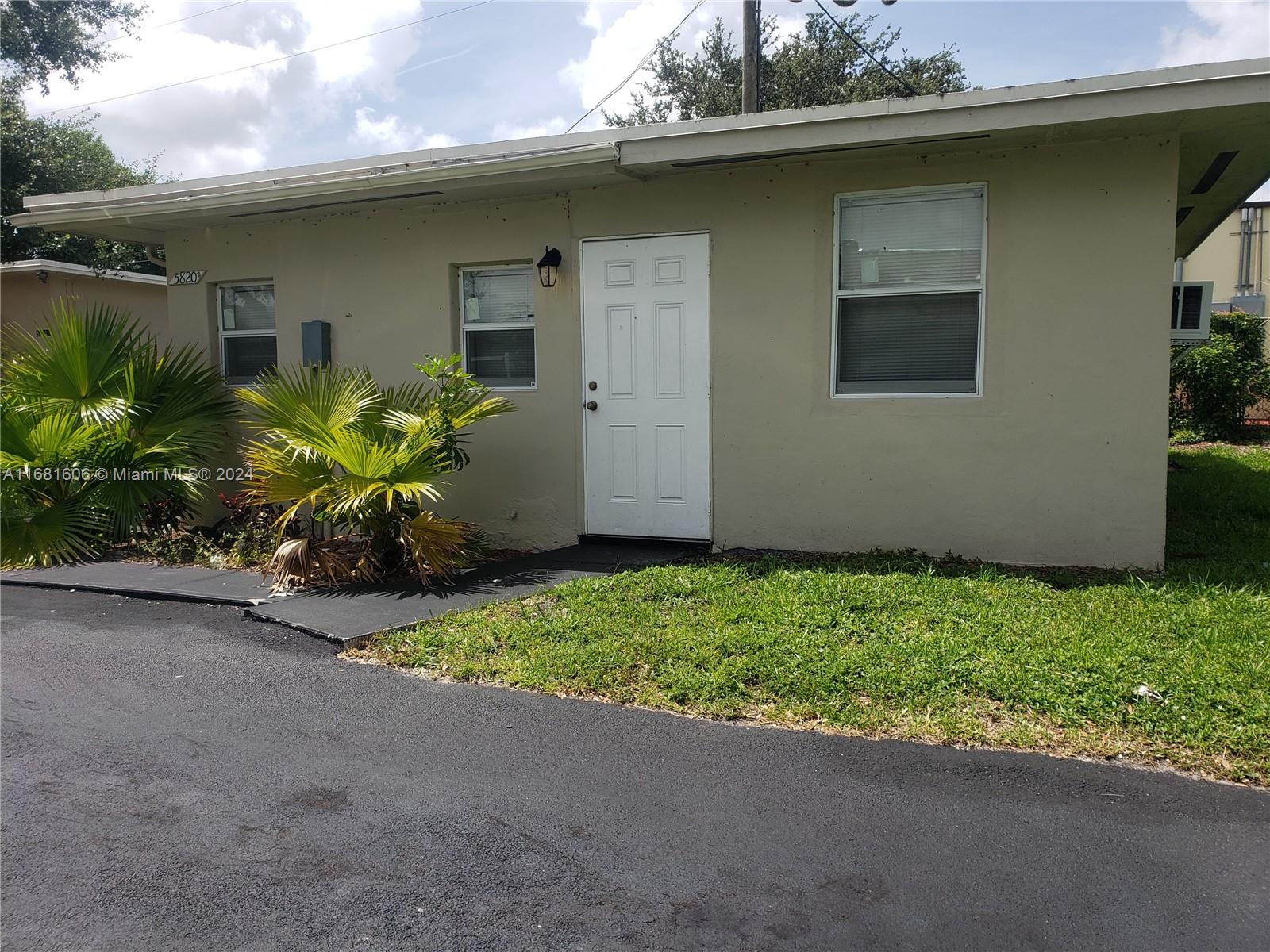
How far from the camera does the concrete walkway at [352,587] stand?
577 centimetres

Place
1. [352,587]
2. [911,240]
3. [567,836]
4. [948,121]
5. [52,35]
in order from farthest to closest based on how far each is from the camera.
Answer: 1. [52,35]
2. [911,240]
3. [352,587]
4. [948,121]
5. [567,836]

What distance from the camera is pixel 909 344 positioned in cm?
678

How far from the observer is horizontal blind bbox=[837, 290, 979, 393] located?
6.66 meters

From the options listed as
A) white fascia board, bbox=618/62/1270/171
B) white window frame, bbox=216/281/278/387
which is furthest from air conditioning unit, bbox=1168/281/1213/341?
white window frame, bbox=216/281/278/387

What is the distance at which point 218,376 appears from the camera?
9.25 meters

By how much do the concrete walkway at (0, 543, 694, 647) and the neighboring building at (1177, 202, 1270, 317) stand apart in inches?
739

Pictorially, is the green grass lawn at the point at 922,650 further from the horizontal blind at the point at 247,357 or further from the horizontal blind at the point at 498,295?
the horizontal blind at the point at 247,357

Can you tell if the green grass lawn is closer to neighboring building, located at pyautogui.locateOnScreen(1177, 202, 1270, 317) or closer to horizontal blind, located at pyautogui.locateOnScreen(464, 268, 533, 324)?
horizontal blind, located at pyautogui.locateOnScreen(464, 268, 533, 324)

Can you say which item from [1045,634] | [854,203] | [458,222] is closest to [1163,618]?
[1045,634]

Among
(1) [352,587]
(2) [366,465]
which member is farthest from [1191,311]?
(1) [352,587]

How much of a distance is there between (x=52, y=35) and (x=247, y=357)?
52.5 feet

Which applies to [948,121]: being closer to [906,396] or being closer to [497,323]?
[906,396]

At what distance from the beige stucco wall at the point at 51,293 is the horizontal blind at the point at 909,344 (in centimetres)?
A: 1155

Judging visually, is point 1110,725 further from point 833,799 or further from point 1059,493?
point 1059,493
